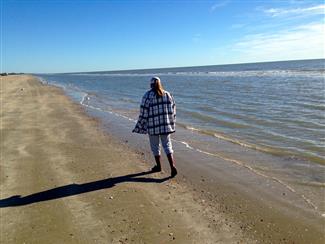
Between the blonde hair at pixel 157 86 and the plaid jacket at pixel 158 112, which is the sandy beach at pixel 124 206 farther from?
the blonde hair at pixel 157 86

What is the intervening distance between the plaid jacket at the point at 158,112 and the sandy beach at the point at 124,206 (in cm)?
99

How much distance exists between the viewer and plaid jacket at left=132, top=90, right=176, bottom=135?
289 inches

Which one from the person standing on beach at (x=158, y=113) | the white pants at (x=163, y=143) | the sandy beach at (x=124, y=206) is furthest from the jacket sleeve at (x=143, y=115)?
the sandy beach at (x=124, y=206)

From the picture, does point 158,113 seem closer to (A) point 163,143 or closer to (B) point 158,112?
(B) point 158,112

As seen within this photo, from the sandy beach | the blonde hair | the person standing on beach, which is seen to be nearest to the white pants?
the person standing on beach

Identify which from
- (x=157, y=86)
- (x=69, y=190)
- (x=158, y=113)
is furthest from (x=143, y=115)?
(x=69, y=190)

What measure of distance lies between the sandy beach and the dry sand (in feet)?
0.04

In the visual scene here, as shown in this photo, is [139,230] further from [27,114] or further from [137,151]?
[27,114]

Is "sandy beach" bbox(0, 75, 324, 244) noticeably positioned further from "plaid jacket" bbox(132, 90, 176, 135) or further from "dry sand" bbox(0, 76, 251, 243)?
"plaid jacket" bbox(132, 90, 176, 135)

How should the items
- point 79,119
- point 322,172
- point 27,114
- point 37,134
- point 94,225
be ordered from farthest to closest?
1. point 27,114
2. point 79,119
3. point 37,134
4. point 322,172
5. point 94,225

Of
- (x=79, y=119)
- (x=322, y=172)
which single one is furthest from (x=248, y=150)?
(x=79, y=119)

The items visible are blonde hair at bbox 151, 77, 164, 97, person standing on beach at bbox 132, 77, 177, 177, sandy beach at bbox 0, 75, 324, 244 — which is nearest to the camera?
sandy beach at bbox 0, 75, 324, 244

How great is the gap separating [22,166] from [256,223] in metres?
5.43

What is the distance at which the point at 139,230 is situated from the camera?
5219 millimetres
